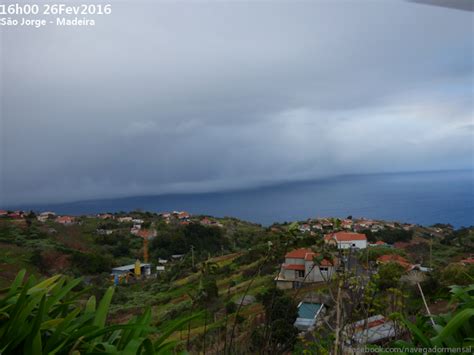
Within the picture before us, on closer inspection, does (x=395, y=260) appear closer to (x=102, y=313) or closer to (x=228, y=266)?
(x=228, y=266)

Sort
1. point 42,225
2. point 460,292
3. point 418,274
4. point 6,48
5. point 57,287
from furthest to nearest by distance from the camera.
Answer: point 42,225 < point 6,48 < point 418,274 < point 460,292 < point 57,287

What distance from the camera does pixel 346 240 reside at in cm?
203

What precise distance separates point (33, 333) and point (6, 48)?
2.35 meters

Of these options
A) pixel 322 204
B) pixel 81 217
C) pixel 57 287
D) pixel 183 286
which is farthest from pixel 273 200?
pixel 57 287

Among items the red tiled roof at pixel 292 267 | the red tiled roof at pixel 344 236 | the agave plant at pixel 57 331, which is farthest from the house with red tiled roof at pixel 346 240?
the agave plant at pixel 57 331

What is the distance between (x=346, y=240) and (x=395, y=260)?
587 mm

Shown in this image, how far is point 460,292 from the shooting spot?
3.45 feet

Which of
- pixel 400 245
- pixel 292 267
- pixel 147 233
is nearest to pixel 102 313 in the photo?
pixel 292 267

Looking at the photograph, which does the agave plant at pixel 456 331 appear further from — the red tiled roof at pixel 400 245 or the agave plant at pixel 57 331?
the red tiled roof at pixel 400 245

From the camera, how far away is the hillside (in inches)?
70.9

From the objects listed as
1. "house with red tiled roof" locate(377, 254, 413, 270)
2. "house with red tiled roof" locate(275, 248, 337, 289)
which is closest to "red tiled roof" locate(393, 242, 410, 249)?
"house with red tiled roof" locate(377, 254, 413, 270)

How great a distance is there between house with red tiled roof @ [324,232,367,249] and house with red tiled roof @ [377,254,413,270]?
0.15 metres

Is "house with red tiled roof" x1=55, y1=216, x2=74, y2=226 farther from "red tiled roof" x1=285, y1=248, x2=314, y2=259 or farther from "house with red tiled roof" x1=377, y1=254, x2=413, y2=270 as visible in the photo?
"house with red tiled roof" x1=377, y1=254, x2=413, y2=270

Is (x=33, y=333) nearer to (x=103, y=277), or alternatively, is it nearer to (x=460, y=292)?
(x=460, y=292)
